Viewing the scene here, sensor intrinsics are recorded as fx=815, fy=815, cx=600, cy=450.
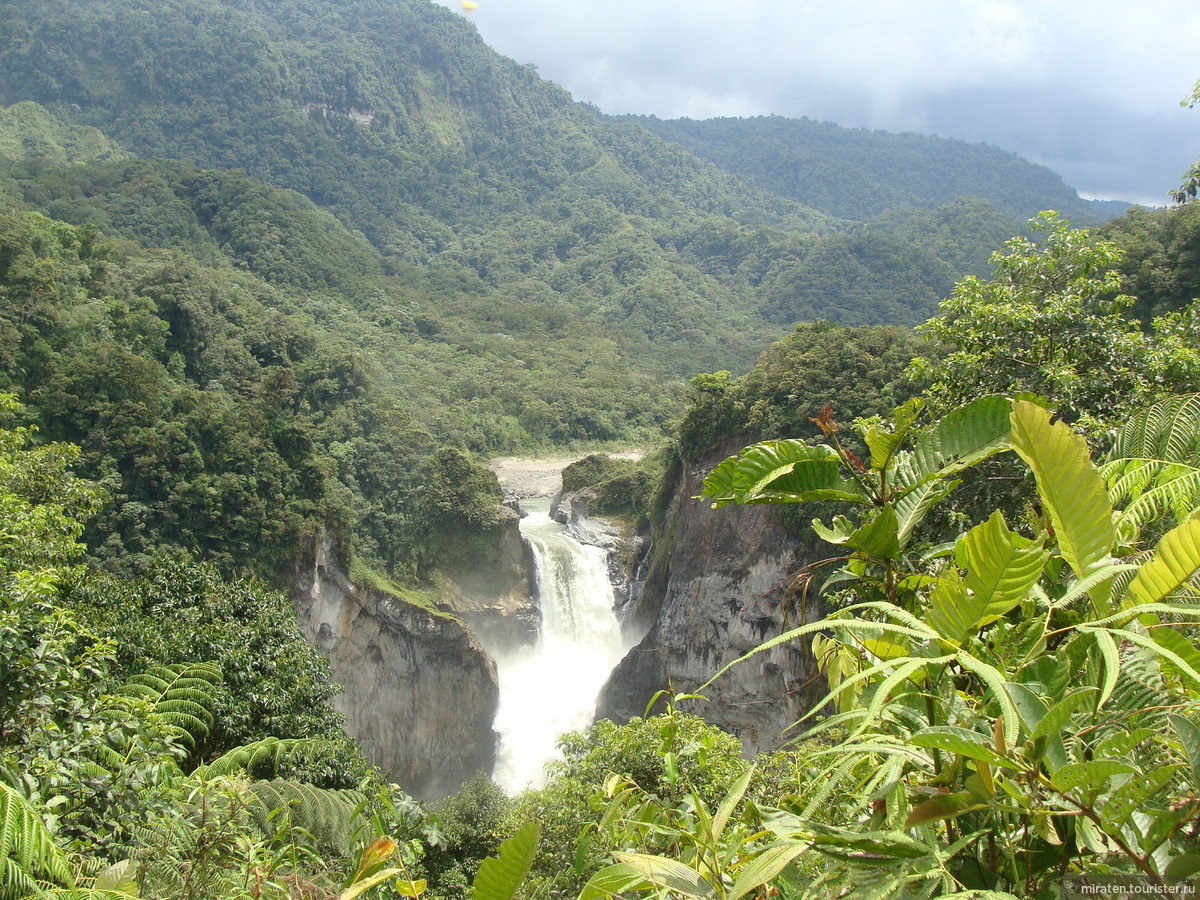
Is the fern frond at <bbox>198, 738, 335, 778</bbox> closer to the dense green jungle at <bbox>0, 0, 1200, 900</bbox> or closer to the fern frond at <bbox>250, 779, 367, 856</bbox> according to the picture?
the dense green jungle at <bbox>0, 0, 1200, 900</bbox>

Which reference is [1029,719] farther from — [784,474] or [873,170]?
[873,170]

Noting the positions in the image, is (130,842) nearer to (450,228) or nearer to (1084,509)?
(1084,509)

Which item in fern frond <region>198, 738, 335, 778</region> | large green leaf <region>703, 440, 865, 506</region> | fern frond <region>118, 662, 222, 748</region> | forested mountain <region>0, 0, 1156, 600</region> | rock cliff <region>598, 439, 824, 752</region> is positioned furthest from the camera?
forested mountain <region>0, 0, 1156, 600</region>

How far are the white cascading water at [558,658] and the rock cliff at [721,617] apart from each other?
3.33m

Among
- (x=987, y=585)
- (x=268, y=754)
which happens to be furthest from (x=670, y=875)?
(x=268, y=754)

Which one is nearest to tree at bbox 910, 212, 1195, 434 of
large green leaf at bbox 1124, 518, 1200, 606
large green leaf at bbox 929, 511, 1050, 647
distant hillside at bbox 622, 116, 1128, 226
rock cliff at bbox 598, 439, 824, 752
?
large green leaf at bbox 1124, 518, 1200, 606

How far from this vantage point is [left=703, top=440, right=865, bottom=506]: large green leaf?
1.68m

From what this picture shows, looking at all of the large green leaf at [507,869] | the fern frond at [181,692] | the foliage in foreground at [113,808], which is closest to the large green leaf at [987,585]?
the large green leaf at [507,869]

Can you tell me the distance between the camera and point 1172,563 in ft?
4.12

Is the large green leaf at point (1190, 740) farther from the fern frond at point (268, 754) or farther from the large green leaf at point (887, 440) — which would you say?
the fern frond at point (268, 754)

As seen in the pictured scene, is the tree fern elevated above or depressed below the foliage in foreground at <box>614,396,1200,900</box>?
above

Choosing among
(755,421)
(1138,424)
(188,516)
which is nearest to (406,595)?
(188,516)

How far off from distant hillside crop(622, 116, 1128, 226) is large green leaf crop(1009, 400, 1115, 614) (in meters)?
164

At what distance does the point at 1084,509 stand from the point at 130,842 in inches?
176
